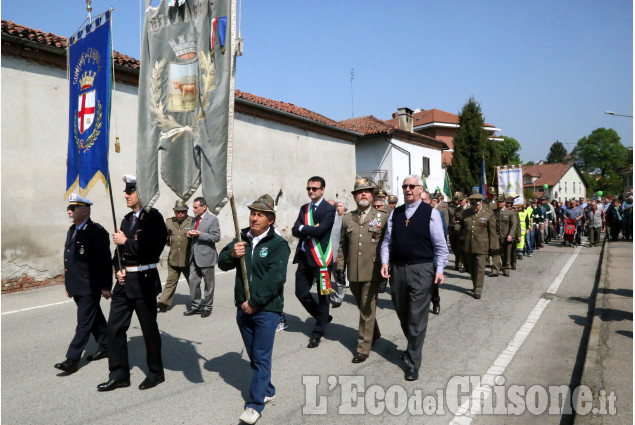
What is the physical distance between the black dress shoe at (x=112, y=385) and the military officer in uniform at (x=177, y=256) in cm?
284

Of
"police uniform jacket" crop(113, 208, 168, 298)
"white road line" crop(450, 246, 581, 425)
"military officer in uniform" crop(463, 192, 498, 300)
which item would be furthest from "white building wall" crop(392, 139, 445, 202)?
"police uniform jacket" crop(113, 208, 168, 298)

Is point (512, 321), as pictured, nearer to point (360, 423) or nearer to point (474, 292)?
point (474, 292)

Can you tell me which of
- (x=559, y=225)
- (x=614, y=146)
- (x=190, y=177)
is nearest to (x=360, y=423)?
(x=190, y=177)

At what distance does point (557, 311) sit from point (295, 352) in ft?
15.3

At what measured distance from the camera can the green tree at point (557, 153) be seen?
113000 mm

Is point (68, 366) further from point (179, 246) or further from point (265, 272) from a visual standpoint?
A: point (179, 246)

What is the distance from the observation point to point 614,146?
3701 inches

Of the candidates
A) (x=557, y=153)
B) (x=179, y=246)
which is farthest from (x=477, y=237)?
(x=557, y=153)

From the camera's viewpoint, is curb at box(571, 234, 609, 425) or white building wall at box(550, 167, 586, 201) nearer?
curb at box(571, 234, 609, 425)

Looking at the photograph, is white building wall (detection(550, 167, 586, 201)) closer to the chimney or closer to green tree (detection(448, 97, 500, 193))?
green tree (detection(448, 97, 500, 193))

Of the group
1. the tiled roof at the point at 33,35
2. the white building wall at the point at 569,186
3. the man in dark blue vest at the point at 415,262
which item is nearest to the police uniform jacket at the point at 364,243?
the man in dark blue vest at the point at 415,262

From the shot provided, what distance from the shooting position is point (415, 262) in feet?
15.9

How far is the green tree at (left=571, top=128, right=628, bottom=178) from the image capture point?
9325 cm

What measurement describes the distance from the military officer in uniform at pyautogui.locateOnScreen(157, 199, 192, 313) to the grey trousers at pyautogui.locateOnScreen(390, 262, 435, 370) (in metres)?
3.83
